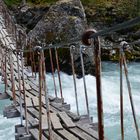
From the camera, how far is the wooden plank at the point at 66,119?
4042mm

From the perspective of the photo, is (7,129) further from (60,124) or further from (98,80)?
(98,80)

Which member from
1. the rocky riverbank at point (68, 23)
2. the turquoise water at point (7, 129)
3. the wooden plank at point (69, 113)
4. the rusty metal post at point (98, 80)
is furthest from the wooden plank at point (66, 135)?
the rocky riverbank at point (68, 23)

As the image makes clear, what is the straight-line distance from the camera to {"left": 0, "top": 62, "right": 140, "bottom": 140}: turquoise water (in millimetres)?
6738

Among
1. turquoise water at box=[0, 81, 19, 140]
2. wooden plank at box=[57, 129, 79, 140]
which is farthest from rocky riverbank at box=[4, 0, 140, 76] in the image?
wooden plank at box=[57, 129, 79, 140]

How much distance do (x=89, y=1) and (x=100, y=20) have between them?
5.45ft

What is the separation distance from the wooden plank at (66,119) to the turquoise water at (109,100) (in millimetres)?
2142

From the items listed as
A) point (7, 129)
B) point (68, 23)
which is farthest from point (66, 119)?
point (68, 23)

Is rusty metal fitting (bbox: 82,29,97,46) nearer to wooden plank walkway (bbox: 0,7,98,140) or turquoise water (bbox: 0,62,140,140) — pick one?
wooden plank walkway (bbox: 0,7,98,140)

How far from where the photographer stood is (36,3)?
15.2 metres

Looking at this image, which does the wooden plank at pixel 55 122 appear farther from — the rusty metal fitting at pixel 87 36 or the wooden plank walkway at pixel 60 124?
the rusty metal fitting at pixel 87 36

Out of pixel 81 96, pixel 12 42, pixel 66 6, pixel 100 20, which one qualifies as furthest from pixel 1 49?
pixel 100 20

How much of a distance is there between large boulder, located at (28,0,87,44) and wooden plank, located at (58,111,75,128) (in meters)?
6.87

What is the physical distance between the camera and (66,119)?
4234 millimetres

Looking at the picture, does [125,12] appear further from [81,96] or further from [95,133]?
[95,133]
